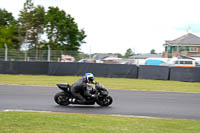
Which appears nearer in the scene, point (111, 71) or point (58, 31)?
point (111, 71)

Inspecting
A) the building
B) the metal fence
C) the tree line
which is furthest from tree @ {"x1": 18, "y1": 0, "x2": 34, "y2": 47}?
the metal fence

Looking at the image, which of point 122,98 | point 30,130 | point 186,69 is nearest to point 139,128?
point 30,130

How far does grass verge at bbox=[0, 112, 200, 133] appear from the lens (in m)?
6.62

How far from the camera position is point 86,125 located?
7.20 m

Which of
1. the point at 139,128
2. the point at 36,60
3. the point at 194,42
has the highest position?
the point at 194,42

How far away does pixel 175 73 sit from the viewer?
23469mm

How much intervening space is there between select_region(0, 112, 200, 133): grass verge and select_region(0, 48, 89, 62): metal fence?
59.3 feet

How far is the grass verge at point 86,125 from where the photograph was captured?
662cm

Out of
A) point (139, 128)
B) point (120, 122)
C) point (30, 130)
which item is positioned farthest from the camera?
point (120, 122)

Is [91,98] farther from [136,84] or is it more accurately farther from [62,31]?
[62,31]

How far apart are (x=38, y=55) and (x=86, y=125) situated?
19.6 m

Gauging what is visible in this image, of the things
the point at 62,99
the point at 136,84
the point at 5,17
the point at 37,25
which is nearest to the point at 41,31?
the point at 37,25

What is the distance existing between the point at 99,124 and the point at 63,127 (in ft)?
2.94

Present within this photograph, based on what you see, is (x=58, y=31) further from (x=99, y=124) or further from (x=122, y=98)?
(x=99, y=124)
